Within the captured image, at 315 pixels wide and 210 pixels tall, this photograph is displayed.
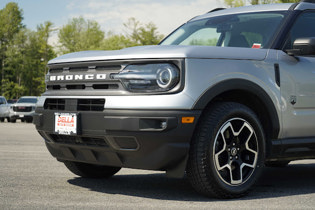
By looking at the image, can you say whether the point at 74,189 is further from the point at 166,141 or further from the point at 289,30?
the point at 289,30

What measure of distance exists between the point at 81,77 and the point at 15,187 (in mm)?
1334

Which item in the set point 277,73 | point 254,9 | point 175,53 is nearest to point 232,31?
point 254,9

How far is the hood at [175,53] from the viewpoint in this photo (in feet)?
15.2

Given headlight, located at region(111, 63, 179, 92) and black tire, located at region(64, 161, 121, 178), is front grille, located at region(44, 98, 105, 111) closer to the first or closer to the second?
headlight, located at region(111, 63, 179, 92)

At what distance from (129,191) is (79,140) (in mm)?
743

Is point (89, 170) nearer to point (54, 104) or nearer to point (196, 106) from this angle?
point (54, 104)

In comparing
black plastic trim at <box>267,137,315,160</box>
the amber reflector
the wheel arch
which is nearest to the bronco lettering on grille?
the amber reflector

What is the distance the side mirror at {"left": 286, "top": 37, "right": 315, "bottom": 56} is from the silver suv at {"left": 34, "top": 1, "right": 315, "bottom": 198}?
11 millimetres

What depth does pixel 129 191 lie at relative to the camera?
17.4 feet

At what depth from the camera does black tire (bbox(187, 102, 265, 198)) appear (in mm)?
4680

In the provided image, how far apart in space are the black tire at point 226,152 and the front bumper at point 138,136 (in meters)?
A: 0.16

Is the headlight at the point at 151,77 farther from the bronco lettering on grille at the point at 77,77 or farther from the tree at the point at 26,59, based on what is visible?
the tree at the point at 26,59

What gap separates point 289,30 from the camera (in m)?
5.57

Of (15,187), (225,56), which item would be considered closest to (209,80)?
(225,56)
